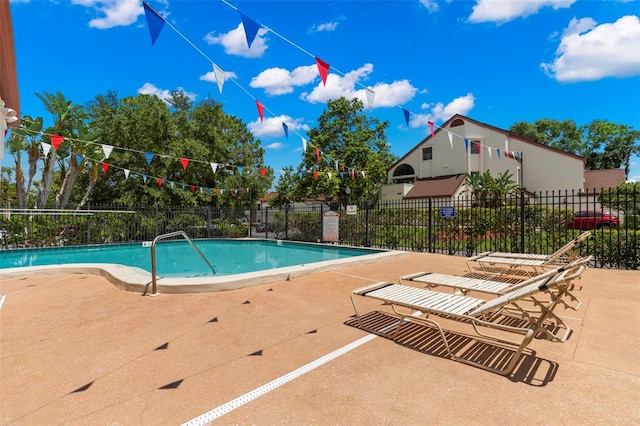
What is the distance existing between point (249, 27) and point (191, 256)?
9.62 metres

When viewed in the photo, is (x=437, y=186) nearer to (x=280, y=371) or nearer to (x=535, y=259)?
(x=535, y=259)

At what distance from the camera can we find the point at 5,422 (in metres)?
2.04

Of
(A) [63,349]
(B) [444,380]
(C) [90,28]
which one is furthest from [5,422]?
(C) [90,28]

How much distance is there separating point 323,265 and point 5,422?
18.1 ft

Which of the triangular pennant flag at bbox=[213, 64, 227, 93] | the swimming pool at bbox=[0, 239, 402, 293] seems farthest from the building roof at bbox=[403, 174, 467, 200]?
the triangular pennant flag at bbox=[213, 64, 227, 93]

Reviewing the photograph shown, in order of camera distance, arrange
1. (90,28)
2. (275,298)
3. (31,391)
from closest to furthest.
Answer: (31,391), (275,298), (90,28)

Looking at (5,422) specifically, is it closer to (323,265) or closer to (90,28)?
(323,265)

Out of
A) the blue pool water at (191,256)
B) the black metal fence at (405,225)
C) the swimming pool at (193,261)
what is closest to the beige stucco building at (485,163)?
the black metal fence at (405,225)

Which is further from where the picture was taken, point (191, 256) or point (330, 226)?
point (330, 226)

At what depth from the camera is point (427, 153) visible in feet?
108

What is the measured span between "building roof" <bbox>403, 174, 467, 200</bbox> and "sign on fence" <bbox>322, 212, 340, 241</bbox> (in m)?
15.8

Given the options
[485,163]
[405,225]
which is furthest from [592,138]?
[405,225]

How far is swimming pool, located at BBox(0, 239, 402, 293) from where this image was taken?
18.3 feet

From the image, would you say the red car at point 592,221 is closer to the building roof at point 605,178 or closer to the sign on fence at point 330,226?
the sign on fence at point 330,226
